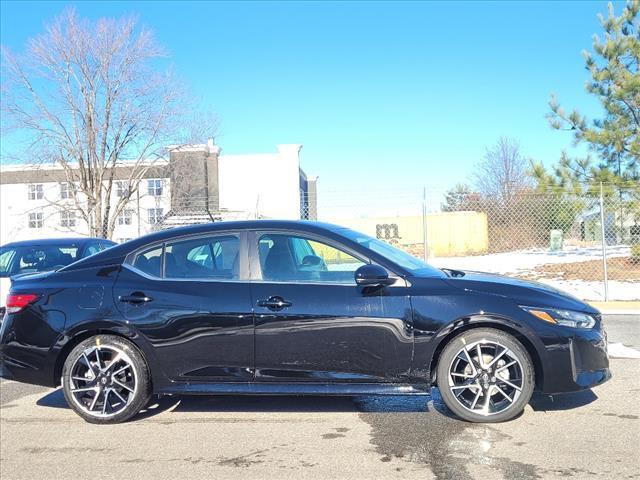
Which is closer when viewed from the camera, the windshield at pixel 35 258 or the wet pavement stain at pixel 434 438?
the wet pavement stain at pixel 434 438

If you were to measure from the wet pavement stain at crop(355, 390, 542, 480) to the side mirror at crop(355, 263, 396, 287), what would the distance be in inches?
43.7

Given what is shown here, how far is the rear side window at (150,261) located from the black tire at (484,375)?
242cm

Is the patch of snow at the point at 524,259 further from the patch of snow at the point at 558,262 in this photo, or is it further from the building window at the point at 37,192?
the building window at the point at 37,192

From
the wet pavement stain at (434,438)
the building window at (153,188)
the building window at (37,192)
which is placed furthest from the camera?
the building window at (37,192)

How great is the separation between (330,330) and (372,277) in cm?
52

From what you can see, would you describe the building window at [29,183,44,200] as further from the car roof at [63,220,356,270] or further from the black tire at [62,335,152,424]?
the black tire at [62,335,152,424]

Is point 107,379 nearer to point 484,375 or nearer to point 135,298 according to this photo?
point 135,298

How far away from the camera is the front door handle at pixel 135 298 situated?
15.3ft

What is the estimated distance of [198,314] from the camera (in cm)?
458

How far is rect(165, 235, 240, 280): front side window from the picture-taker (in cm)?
477

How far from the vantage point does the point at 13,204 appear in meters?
44.3

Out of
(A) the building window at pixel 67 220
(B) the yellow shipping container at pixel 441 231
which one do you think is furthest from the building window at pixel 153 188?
(B) the yellow shipping container at pixel 441 231

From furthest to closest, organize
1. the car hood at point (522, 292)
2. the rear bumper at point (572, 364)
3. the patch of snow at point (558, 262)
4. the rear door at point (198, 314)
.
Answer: the patch of snow at point (558, 262)
the rear door at point (198, 314)
the car hood at point (522, 292)
the rear bumper at point (572, 364)

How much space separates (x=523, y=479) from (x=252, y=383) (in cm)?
209
